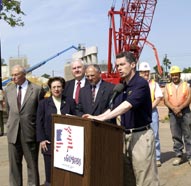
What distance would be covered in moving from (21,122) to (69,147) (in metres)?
1.91

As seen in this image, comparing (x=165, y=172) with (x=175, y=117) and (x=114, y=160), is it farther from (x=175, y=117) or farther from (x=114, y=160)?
(x=114, y=160)

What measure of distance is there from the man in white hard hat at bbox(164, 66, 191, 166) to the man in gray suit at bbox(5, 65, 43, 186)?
2.95m

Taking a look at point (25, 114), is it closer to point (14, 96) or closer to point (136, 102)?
point (14, 96)

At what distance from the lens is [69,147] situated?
12.8 ft

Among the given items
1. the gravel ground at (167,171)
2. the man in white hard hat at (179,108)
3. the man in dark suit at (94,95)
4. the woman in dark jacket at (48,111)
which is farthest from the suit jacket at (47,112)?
the man in white hard hat at (179,108)

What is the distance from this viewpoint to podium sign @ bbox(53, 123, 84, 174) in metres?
3.74

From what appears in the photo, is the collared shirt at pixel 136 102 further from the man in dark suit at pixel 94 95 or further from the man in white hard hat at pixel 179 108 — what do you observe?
the man in white hard hat at pixel 179 108

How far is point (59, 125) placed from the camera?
4.01 meters

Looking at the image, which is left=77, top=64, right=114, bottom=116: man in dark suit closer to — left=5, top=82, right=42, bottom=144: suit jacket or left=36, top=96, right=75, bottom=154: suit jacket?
left=36, top=96, right=75, bottom=154: suit jacket

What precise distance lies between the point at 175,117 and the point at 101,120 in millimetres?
4227

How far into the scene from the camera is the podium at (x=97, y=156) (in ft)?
12.0

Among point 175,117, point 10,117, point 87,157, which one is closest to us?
point 87,157

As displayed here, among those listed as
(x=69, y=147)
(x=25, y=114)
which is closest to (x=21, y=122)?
(x=25, y=114)

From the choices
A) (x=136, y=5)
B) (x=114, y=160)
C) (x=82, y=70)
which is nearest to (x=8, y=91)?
(x=82, y=70)
